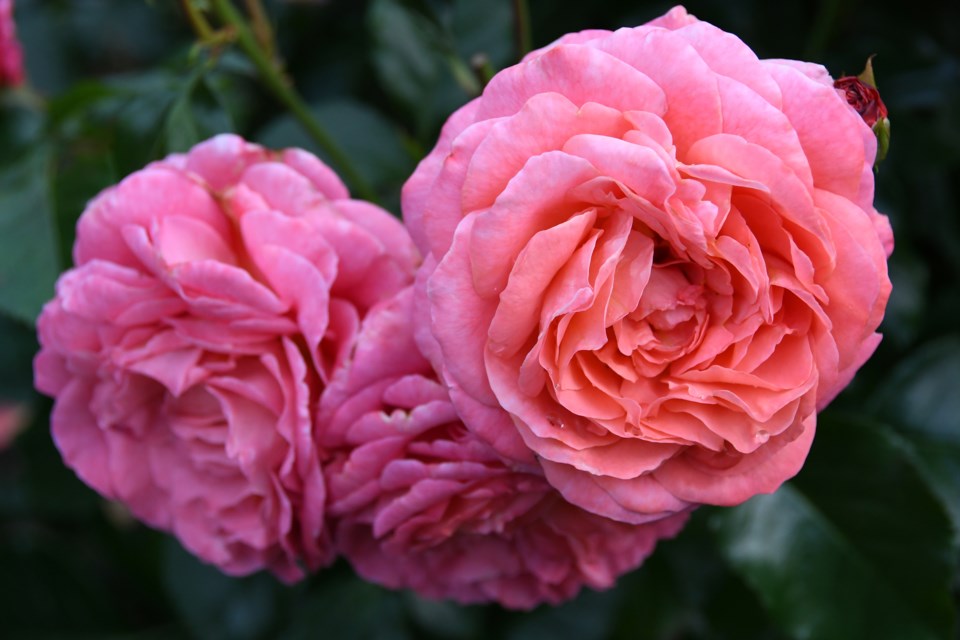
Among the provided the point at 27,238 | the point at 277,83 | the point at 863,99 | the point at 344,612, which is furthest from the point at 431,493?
the point at 344,612

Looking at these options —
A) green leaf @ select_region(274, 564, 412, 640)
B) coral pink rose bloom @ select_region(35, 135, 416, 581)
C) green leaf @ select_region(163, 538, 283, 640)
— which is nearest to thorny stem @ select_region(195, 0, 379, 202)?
coral pink rose bloom @ select_region(35, 135, 416, 581)

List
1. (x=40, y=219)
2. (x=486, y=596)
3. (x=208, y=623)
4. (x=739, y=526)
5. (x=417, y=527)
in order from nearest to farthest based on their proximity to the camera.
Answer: (x=417, y=527) < (x=486, y=596) < (x=739, y=526) < (x=40, y=219) < (x=208, y=623)

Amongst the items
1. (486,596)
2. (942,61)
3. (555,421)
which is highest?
(555,421)

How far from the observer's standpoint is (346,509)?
731mm

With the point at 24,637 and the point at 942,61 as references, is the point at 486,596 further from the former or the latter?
the point at 24,637

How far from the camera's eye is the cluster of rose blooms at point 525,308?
22.9 inches

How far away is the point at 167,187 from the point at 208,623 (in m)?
0.95

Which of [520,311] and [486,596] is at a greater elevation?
[520,311]

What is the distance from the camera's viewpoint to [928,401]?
1177mm

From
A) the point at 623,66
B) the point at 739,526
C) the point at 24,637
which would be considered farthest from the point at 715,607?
the point at 24,637

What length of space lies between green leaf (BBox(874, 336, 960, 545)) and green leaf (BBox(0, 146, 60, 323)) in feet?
3.36

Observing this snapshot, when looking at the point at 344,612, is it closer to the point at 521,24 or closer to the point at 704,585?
the point at 704,585

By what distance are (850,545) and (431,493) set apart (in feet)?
1.62

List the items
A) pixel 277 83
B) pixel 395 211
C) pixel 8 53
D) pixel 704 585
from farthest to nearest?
pixel 8 53 → pixel 704 585 → pixel 395 211 → pixel 277 83
